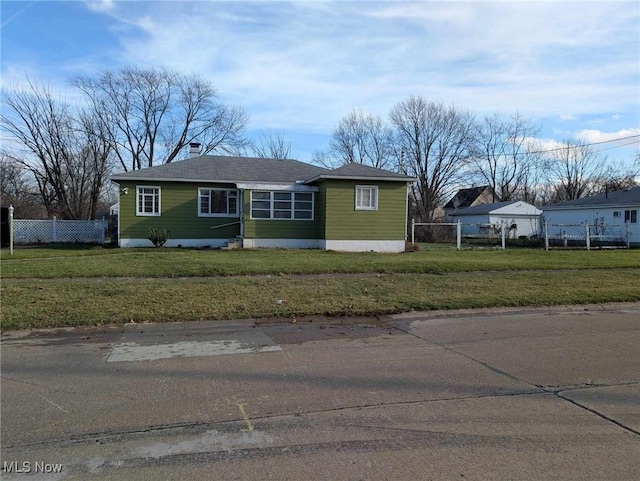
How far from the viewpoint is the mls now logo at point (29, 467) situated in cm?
326

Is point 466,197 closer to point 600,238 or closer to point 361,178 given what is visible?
point 600,238

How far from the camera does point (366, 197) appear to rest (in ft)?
72.6

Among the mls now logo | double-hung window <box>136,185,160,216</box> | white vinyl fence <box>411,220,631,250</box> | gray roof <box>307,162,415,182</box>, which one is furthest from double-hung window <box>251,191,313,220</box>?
the mls now logo

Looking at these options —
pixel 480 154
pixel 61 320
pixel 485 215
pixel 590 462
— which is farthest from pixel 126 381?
pixel 480 154

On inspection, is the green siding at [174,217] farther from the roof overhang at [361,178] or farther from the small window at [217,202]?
the roof overhang at [361,178]

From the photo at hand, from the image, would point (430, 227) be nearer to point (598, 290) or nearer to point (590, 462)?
point (598, 290)

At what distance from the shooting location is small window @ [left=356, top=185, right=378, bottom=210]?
72.1ft

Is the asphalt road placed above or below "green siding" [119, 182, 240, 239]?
below

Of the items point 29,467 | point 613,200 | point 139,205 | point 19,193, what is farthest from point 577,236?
point 19,193

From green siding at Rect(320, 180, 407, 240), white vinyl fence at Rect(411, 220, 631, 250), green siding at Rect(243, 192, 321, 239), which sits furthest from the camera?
white vinyl fence at Rect(411, 220, 631, 250)

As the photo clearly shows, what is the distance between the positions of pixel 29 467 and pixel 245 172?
2173 centimetres

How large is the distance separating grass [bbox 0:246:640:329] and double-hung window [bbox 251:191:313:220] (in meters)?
6.49

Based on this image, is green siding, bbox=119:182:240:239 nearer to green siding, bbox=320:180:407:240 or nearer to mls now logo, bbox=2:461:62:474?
green siding, bbox=320:180:407:240

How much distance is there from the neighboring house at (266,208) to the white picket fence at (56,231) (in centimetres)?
723
